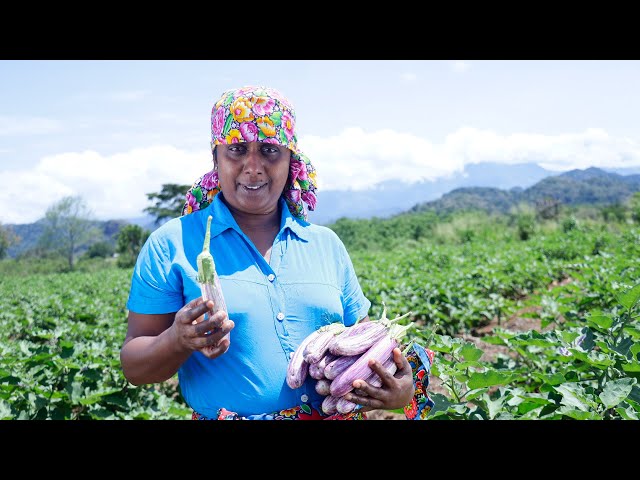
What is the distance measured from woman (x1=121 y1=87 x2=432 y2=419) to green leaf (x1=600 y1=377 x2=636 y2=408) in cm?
69

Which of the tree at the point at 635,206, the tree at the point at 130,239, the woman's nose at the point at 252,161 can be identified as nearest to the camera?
the woman's nose at the point at 252,161

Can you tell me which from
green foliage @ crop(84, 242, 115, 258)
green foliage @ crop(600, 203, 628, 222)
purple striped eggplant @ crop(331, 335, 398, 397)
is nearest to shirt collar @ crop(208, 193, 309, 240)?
purple striped eggplant @ crop(331, 335, 398, 397)

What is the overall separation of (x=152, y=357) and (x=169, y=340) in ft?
0.39

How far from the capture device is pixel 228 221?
1872 mm

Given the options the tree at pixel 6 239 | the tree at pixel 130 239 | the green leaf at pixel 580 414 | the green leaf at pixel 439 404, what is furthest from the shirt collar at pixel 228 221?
the tree at pixel 6 239

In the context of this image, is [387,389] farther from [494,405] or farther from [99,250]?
[99,250]

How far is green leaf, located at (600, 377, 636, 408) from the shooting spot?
2039mm

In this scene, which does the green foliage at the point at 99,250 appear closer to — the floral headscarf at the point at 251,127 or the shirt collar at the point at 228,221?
the floral headscarf at the point at 251,127

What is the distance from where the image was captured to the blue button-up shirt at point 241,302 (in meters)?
1.73

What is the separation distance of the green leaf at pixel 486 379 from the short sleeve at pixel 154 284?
1.21m

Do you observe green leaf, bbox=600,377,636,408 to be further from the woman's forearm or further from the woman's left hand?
the woman's forearm

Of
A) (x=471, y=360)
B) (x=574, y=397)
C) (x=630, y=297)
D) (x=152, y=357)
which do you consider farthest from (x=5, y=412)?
(x=630, y=297)

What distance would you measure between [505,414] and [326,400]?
109 centimetres
